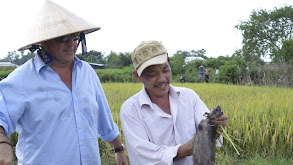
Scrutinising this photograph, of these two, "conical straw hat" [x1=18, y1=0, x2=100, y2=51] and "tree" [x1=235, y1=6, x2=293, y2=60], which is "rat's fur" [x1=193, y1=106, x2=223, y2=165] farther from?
"tree" [x1=235, y1=6, x2=293, y2=60]

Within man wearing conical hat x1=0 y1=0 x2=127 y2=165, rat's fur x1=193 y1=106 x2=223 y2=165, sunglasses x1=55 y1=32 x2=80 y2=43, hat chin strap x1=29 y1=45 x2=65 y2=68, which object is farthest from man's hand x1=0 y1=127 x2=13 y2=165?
rat's fur x1=193 y1=106 x2=223 y2=165

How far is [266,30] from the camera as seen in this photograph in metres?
27.8

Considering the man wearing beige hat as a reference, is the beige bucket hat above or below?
above

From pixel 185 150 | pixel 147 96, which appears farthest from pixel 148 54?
pixel 185 150

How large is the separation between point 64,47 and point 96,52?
4994 centimetres

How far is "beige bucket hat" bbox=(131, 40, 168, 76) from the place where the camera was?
1638 mm

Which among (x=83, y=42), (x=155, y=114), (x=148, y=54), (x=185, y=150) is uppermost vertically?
(x=83, y=42)

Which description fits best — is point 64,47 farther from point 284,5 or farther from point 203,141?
point 284,5

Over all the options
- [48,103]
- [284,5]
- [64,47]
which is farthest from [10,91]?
[284,5]

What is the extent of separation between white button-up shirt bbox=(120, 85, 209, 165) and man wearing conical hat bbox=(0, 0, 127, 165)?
0.26 metres

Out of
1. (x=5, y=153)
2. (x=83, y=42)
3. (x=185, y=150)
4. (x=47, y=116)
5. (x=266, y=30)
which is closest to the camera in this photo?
(x=5, y=153)

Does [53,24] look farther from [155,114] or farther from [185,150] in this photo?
[185,150]

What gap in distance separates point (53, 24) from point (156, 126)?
840 millimetres

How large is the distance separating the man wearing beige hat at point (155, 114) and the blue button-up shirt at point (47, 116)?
25cm
